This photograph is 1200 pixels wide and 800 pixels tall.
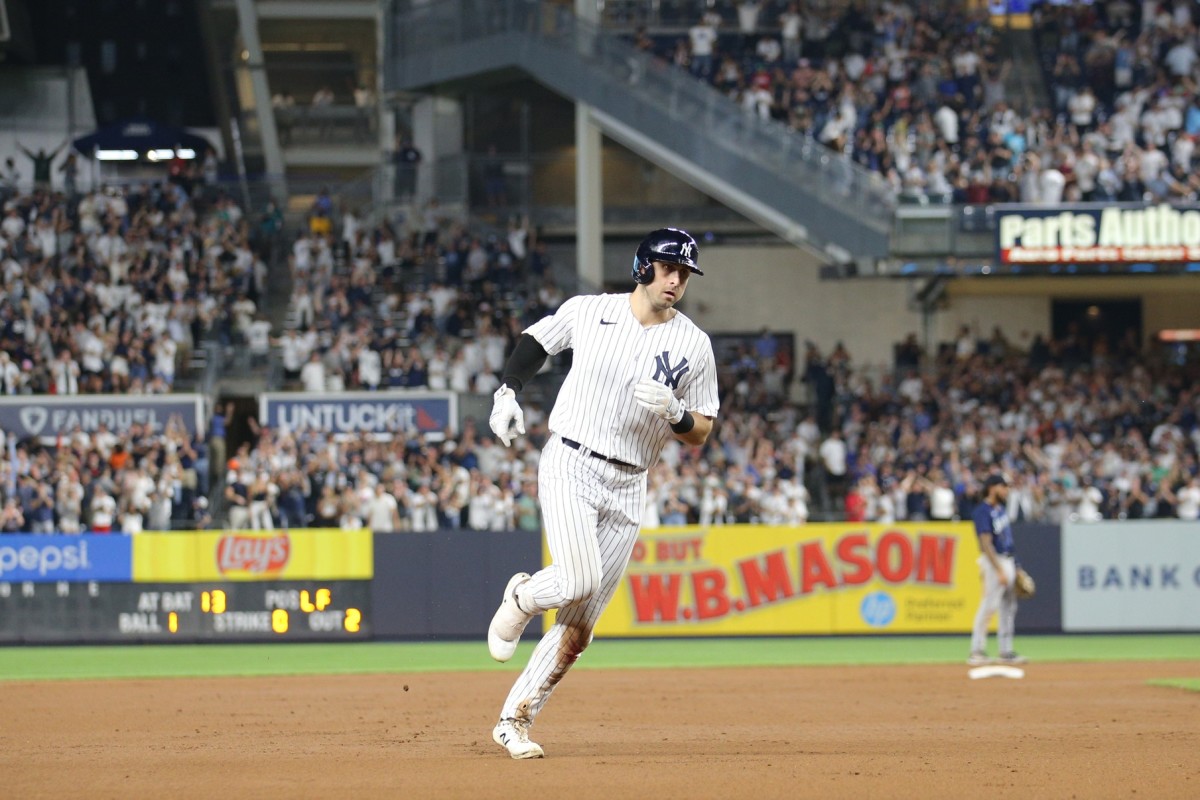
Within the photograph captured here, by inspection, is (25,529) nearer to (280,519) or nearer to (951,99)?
(280,519)

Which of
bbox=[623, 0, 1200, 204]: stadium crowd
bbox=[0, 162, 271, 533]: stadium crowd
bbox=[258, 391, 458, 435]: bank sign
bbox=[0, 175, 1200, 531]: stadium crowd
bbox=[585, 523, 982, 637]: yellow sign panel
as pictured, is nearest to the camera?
bbox=[585, 523, 982, 637]: yellow sign panel

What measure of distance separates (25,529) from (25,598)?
46.1 inches

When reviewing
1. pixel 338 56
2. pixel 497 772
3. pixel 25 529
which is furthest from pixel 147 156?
pixel 497 772

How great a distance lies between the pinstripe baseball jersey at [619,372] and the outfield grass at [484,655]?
438 inches

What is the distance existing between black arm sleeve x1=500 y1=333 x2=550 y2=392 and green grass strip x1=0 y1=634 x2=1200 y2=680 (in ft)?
36.3

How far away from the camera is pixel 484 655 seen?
22.2m

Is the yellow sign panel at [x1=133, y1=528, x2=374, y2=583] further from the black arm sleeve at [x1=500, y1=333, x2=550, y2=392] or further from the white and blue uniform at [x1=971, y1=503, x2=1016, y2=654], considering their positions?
the black arm sleeve at [x1=500, y1=333, x2=550, y2=392]

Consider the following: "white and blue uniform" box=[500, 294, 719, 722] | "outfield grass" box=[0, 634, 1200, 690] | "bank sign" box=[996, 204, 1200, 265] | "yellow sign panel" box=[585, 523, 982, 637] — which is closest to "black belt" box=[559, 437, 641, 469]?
"white and blue uniform" box=[500, 294, 719, 722]

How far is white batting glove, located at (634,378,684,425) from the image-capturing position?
8.31 meters

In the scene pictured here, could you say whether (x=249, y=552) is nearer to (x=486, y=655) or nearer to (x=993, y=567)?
(x=486, y=655)

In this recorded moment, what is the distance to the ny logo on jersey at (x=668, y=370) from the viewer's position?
878 cm

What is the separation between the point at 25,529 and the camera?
80.8 feet

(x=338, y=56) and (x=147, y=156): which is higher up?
(x=338, y=56)

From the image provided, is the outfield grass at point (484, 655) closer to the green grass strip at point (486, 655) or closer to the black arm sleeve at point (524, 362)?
the green grass strip at point (486, 655)
